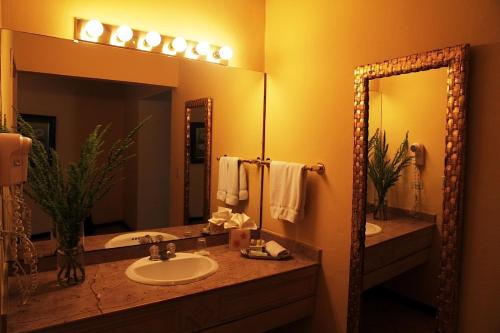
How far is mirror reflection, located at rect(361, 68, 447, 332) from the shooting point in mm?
1379

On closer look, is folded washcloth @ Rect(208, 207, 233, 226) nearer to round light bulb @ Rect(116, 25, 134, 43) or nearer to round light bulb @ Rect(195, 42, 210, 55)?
round light bulb @ Rect(195, 42, 210, 55)

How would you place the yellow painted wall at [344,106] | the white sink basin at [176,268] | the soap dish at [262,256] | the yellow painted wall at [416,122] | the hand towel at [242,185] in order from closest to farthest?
1. the yellow painted wall at [344,106]
2. the yellow painted wall at [416,122]
3. the white sink basin at [176,268]
4. the soap dish at [262,256]
5. the hand towel at [242,185]

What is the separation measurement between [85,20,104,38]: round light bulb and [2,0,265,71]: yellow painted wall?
0.13 ft

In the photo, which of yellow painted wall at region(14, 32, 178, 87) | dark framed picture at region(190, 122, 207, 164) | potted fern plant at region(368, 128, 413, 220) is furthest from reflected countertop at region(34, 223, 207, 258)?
potted fern plant at region(368, 128, 413, 220)

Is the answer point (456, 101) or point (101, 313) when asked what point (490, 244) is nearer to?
point (456, 101)

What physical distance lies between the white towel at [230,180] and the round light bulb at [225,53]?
60cm

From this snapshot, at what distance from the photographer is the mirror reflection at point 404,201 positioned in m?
1.38

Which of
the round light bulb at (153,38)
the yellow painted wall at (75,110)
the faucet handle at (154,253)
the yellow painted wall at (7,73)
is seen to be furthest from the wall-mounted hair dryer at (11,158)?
the round light bulb at (153,38)

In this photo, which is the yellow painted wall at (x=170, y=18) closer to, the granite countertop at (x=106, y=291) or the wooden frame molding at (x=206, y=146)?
the wooden frame molding at (x=206, y=146)

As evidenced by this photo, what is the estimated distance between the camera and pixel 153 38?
73.1 inches

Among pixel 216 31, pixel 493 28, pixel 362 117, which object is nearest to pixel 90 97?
pixel 216 31

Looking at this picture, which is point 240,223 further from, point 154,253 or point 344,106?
point 344,106

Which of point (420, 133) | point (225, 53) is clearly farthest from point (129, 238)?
point (420, 133)

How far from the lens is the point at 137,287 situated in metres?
1.53
